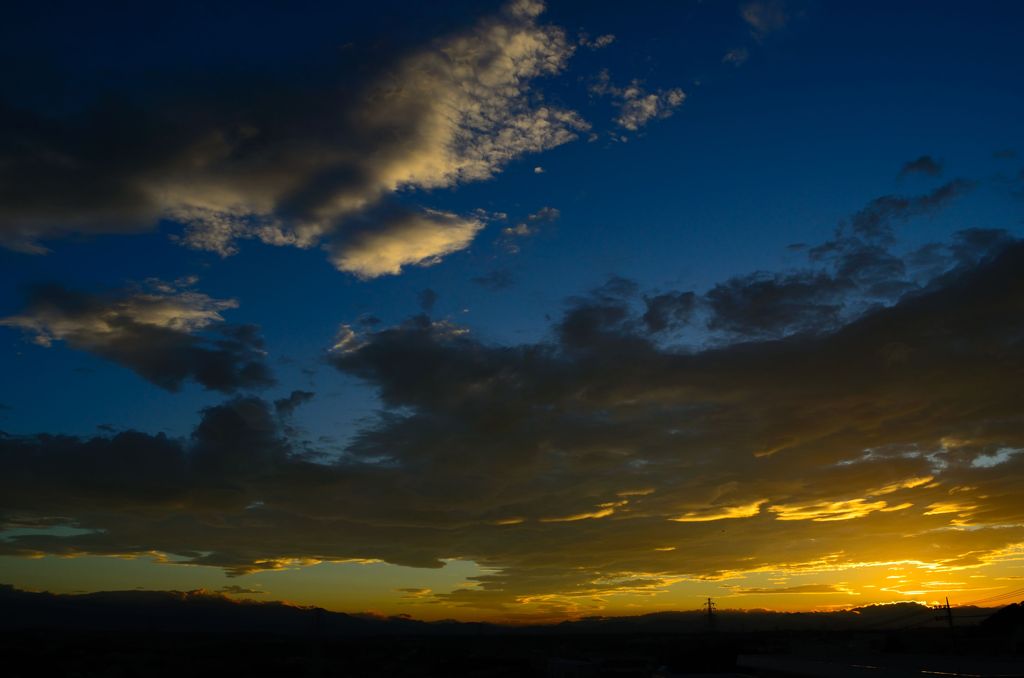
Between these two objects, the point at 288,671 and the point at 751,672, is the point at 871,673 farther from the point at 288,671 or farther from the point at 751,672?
the point at 288,671

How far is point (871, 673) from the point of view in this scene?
3916 cm

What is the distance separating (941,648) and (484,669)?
216ft

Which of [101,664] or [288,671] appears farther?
[101,664]

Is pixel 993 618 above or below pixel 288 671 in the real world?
above

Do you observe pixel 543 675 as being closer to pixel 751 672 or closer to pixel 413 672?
pixel 413 672

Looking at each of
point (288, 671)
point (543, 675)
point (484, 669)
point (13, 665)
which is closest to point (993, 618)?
point (543, 675)

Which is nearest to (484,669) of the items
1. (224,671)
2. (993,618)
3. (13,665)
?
(224,671)

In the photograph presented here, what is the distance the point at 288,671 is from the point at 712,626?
326 ft

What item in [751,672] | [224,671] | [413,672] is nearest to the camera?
[751,672]

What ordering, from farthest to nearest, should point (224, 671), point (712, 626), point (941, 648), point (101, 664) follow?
point (712, 626) < point (101, 664) < point (224, 671) < point (941, 648)

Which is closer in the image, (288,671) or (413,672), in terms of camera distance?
(413,672)

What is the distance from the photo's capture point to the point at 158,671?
12488 cm

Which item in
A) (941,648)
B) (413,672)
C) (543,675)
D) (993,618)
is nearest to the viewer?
(941,648)

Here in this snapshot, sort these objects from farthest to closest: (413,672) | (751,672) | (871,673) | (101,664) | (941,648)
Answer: (101,664) < (413,672) < (941,648) < (751,672) < (871,673)
